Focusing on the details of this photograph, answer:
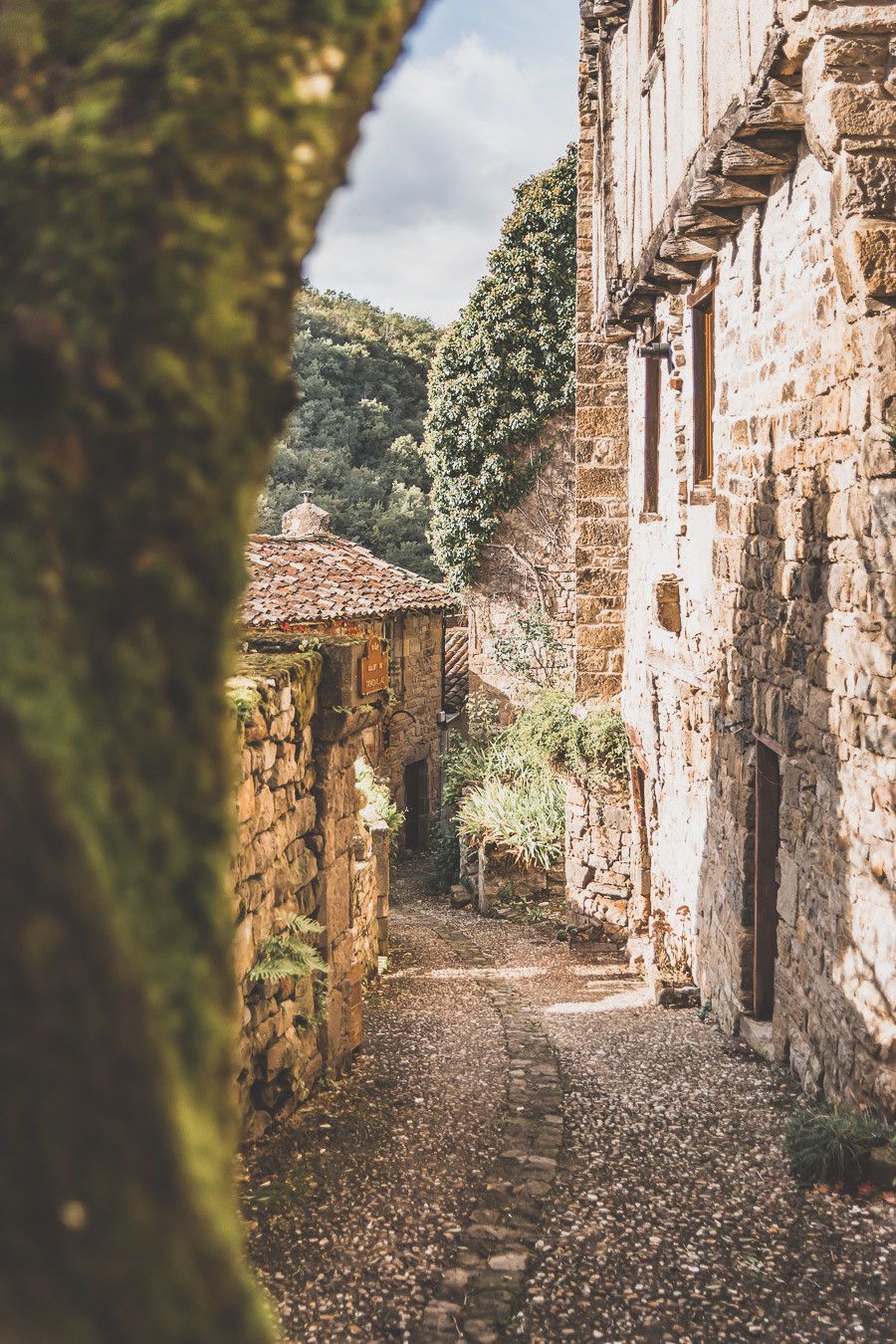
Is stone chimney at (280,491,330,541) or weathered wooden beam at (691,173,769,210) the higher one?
stone chimney at (280,491,330,541)

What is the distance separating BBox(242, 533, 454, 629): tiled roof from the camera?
14.5 meters

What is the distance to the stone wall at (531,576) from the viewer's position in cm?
1727

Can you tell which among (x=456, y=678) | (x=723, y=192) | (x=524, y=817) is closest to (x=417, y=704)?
(x=456, y=678)

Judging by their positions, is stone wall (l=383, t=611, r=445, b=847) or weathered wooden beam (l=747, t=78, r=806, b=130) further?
stone wall (l=383, t=611, r=445, b=847)

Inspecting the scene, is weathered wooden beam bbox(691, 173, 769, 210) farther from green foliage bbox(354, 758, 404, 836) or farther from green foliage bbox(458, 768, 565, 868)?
green foliage bbox(458, 768, 565, 868)

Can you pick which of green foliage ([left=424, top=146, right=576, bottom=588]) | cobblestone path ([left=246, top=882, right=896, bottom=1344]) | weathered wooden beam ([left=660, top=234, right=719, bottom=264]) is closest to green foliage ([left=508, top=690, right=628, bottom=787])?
cobblestone path ([left=246, top=882, right=896, bottom=1344])

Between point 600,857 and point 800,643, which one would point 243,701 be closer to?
point 800,643

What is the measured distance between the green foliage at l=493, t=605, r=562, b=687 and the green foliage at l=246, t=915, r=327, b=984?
12.2 metres

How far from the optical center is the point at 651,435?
32.6 ft

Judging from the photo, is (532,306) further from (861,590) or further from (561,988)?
(861,590)

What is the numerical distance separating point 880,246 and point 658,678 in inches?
210

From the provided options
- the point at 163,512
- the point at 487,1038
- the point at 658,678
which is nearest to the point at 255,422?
the point at 163,512

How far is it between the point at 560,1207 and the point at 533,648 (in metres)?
13.2

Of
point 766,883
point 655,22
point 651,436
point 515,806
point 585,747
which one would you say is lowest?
point 515,806
